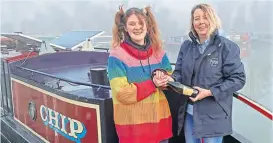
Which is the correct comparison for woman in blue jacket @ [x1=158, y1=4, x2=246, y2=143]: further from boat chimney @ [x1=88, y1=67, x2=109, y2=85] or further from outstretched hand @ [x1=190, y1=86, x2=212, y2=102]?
boat chimney @ [x1=88, y1=67, x2=109, y2=85]

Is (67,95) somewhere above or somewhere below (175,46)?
below

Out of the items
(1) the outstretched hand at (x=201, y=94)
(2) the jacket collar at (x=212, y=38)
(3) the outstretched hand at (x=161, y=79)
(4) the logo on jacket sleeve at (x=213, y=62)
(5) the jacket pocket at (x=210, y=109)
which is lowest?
(5) the jacket pocket at (x=210, y=109)

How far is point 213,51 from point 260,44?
148cm

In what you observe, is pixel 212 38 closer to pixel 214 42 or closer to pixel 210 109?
pixel 214 42

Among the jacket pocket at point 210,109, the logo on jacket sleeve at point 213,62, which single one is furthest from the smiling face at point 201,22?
the jacket pocket at point 210,109

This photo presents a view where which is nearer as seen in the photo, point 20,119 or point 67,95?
point 67,95

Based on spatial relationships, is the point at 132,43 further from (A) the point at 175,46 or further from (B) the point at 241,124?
(B) the point at 241,124

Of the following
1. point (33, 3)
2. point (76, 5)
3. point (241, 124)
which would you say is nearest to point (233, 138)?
point (241, 124)

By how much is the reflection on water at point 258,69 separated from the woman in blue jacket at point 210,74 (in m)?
0.99

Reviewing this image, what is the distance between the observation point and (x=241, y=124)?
3.35 meters

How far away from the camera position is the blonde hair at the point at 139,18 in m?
2.18

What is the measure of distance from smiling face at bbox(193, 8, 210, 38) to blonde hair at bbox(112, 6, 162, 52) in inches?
10.4

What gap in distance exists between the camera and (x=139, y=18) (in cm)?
216

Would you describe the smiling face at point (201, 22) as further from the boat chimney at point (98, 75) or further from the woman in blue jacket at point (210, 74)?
the boat chimney at point (98, 75)
